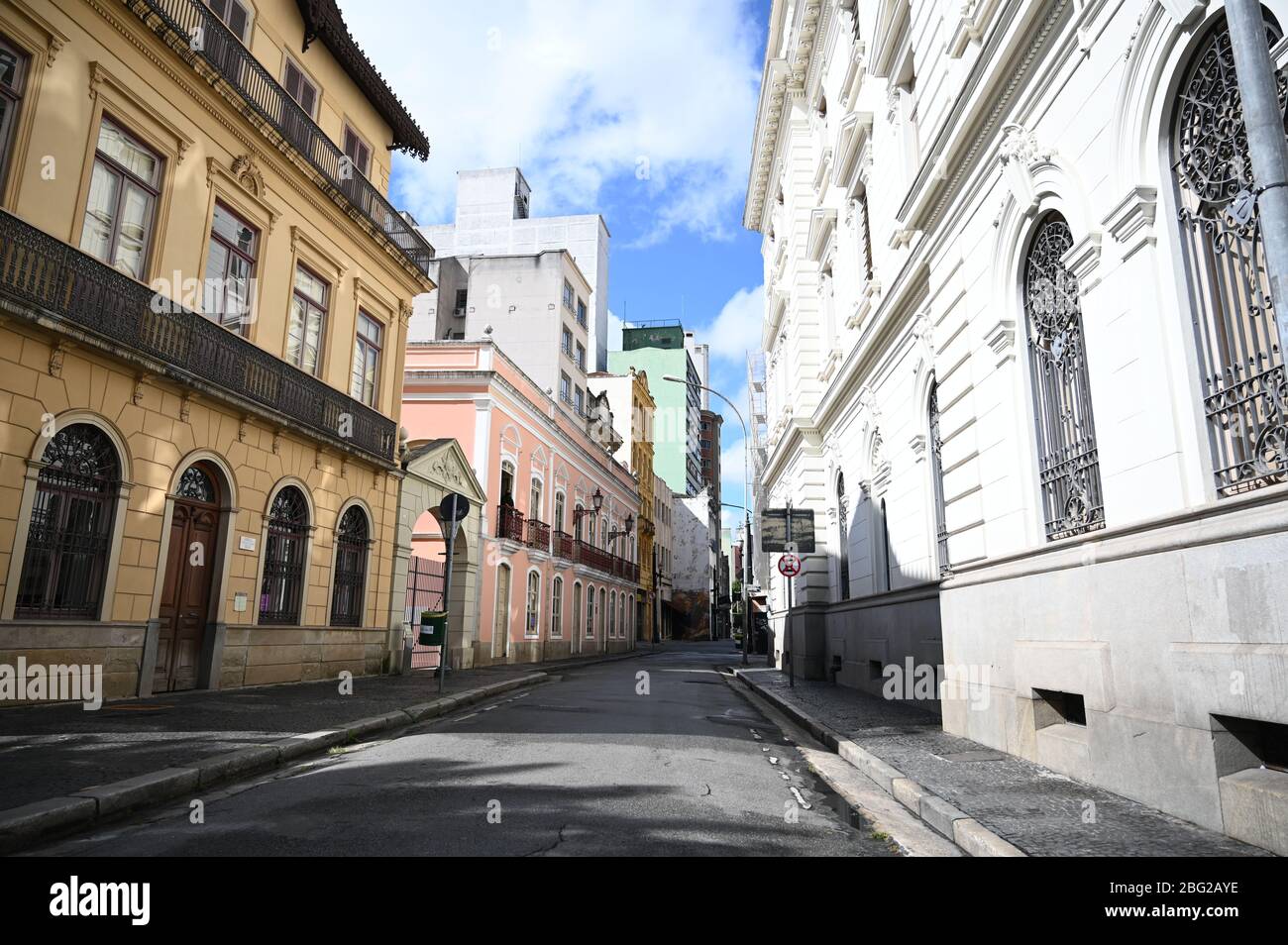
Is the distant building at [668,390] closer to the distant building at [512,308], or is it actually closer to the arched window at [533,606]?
the distant building at [512,308]

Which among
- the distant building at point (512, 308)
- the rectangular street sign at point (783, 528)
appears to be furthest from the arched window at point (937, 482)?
the distant building at point (512, 308)

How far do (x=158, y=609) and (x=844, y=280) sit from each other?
13.7 meters

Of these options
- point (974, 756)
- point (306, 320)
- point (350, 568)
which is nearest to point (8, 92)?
point (306, 320)

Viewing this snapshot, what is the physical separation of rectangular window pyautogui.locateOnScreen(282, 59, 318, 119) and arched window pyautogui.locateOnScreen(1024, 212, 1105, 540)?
41.5 feet

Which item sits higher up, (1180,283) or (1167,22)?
(1167,22)

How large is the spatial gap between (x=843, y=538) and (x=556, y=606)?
15.3 metres

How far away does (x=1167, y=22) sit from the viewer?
212 inches

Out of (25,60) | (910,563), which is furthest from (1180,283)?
(25,60)

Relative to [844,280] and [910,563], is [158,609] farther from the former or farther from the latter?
[844,280]

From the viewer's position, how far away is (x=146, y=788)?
210 inches

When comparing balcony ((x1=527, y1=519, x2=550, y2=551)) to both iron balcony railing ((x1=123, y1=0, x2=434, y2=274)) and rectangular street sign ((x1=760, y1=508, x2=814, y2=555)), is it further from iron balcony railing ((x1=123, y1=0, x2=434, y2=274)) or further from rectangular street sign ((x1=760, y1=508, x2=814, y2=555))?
rectangular street sign ((x1=760, y1=508, x2=814, y2=555))

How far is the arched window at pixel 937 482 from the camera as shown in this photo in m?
11.4

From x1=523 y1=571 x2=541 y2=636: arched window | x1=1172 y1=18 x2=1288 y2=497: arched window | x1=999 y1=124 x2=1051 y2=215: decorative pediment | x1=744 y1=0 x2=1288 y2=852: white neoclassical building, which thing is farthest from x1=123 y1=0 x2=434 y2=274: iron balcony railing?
x1=523 y1=571 x2=541 y2=636: arched window
